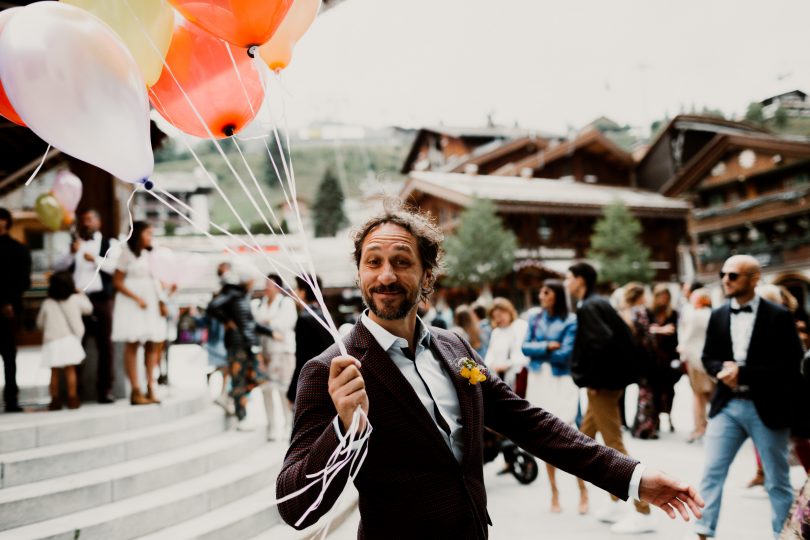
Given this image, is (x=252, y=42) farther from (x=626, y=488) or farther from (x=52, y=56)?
(x=626, y=488)

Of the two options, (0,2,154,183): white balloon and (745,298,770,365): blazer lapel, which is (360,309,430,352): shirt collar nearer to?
(0,2,154,183): white balloon

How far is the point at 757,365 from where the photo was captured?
3994mm

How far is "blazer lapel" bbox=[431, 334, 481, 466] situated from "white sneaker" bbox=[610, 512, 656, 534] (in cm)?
334

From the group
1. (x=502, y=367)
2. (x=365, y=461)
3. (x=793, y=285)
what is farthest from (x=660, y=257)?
(x=365, y=461)

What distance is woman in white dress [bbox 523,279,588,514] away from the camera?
5.46 meters

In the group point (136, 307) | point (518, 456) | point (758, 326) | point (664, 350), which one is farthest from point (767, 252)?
point (136, 307)

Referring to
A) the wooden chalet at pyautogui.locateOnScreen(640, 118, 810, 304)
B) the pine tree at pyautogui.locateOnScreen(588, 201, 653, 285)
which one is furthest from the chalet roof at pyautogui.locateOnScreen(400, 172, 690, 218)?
the wooden chalet at pyautogui.locateOnScreen(640, 118, 810, 304)

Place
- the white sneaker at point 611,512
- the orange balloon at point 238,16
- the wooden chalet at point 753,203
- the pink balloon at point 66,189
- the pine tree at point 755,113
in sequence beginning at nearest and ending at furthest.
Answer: the orange balloon at point 238,16 < the white sneaker at point 611,512 < the pink balloon at point 66,189 < the wooden chalet at point 753,203 < the pine tree at point 755,113

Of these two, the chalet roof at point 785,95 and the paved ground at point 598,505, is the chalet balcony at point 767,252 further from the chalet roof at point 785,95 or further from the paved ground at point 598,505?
the chalet roof at point 785,95

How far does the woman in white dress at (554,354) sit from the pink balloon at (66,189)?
16.5 feet

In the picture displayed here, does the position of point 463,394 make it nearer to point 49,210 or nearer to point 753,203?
point 49,210

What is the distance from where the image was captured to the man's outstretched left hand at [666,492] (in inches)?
78.7

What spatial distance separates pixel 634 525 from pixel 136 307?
477 centimetres

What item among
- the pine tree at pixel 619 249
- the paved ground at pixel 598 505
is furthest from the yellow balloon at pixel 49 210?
the pine tree at pixel 619 249
